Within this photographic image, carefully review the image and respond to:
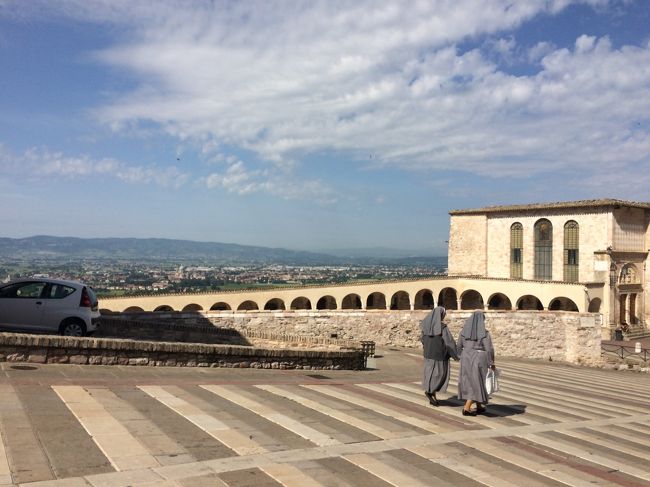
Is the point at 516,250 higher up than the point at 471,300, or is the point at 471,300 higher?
the point at 516,250

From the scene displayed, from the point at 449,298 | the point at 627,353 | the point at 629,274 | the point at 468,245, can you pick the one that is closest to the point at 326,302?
the point at 449,298

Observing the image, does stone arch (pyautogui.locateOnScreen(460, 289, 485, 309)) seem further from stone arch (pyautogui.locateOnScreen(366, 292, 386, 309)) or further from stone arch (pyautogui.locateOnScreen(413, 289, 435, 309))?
stone arch (pyautogui.locateOnScreen(366, 292, 386, 309))

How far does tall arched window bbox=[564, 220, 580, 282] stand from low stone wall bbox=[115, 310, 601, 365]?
20419mm

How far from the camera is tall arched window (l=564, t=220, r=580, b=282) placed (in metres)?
45.4

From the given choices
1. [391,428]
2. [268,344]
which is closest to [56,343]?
[391,428]

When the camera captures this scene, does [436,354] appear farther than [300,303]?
No

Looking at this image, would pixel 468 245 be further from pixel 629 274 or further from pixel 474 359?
pixel 474 359

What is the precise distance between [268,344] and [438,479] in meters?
12.9

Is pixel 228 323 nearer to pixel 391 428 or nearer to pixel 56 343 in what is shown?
pixel 56 343

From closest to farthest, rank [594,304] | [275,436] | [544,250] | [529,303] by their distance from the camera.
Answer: [275,436] < [594,304] < [529,303] < [544,250]

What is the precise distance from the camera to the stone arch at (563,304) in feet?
143

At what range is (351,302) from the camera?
149ft

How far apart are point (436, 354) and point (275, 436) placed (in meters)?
3.96

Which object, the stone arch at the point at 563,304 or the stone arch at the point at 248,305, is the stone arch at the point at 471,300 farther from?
the stone arch at the point at 248,305
